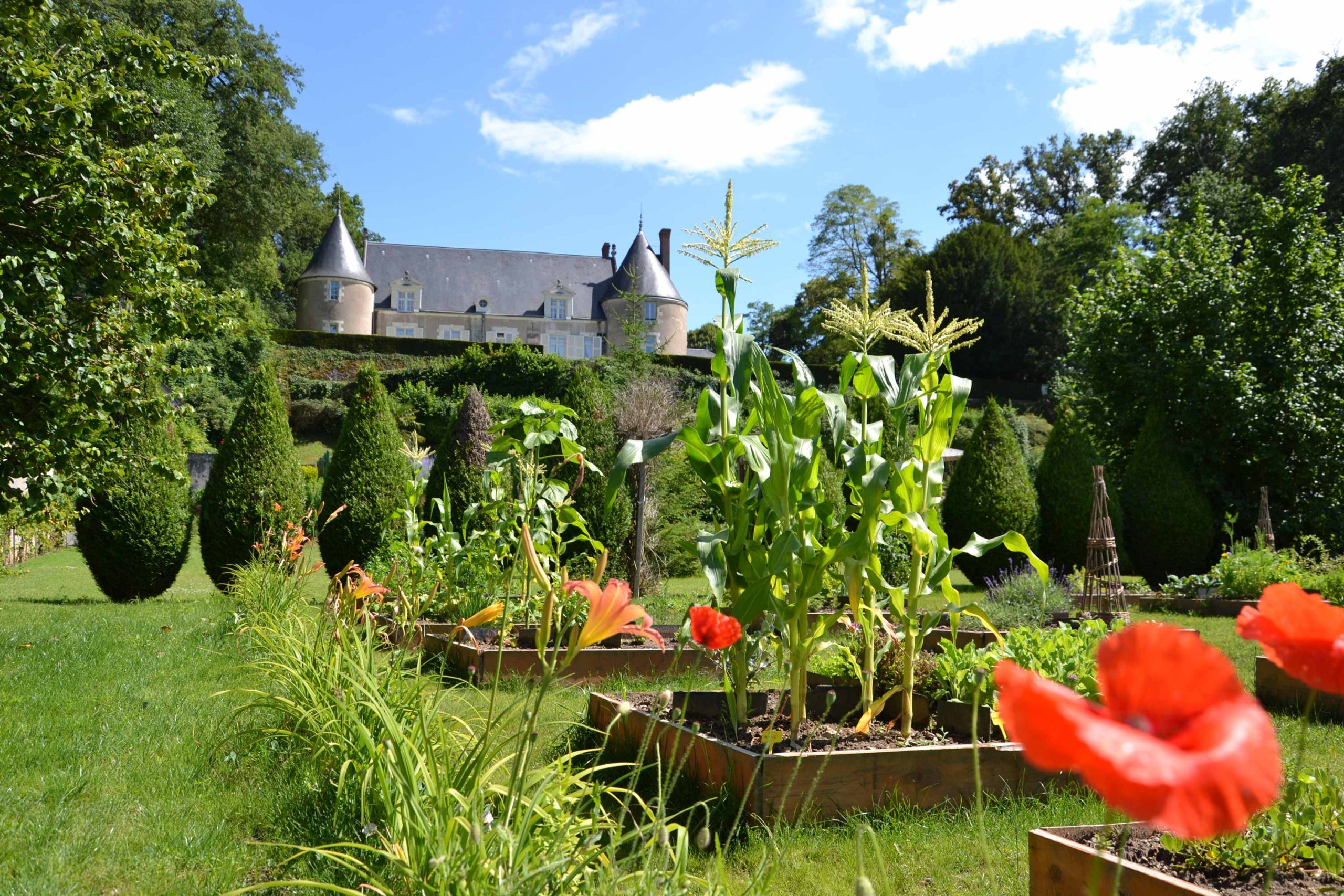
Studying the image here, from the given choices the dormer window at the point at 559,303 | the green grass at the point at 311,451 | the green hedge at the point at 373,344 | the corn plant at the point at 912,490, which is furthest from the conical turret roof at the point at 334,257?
the corn plant at the point at 912,490

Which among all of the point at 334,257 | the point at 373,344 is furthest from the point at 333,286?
the point at 373,344

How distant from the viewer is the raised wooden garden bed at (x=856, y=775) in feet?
9.20

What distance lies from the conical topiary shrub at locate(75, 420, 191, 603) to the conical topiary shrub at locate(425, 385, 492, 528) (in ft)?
8.07

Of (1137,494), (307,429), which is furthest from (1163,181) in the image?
(307,429)

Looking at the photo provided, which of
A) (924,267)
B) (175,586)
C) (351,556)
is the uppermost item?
(924,267)

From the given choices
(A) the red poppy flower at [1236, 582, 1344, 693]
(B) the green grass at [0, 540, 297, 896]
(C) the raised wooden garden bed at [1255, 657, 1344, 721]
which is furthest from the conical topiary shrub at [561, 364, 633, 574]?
(A) the red poppy flower at [1236, 582, 1344, 693]

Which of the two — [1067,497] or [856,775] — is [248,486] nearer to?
[856,775]

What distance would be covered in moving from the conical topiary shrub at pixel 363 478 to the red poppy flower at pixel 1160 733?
29.6 feet

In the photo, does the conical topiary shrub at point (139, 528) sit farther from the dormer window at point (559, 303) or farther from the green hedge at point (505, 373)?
the dormer window at point (559, 303)

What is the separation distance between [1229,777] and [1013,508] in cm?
1134

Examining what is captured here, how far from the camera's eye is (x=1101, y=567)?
744cm

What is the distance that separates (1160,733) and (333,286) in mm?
38124

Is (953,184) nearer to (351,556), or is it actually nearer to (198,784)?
(351,556)

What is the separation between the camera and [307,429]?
25594 mm
